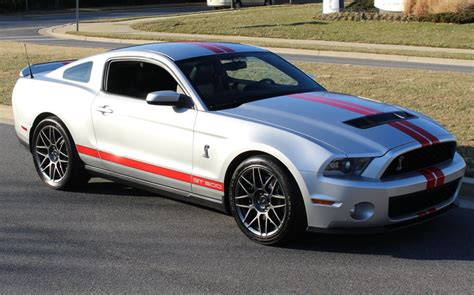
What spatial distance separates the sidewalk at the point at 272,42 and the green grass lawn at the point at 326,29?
745mm

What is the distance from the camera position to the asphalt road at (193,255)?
4586 millimetres

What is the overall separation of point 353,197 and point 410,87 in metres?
7.60

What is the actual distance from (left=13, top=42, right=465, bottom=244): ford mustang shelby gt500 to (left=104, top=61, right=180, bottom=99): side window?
1 cm

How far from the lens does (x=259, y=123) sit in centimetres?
534

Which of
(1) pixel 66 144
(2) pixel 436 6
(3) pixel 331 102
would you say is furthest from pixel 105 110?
(2) pixel 436 6

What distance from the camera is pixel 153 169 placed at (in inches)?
237

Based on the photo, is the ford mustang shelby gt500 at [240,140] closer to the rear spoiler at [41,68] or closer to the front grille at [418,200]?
the front grille at [418,200]

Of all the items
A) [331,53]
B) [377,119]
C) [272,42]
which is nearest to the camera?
[377,119]

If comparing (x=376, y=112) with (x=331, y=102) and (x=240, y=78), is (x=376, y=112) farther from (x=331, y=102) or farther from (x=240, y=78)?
(x=240, y=78)

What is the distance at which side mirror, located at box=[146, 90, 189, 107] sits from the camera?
5.71 metres

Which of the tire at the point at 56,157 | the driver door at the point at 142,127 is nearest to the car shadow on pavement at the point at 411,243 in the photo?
the driver door at the point at 142,127

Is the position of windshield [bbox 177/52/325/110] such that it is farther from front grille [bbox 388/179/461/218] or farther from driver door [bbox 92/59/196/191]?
front grille [bbox 388/179/461/218]

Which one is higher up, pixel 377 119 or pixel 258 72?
pixel 258 72

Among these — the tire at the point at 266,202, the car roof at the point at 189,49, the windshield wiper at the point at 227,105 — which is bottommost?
the tire at the point at 266,202
